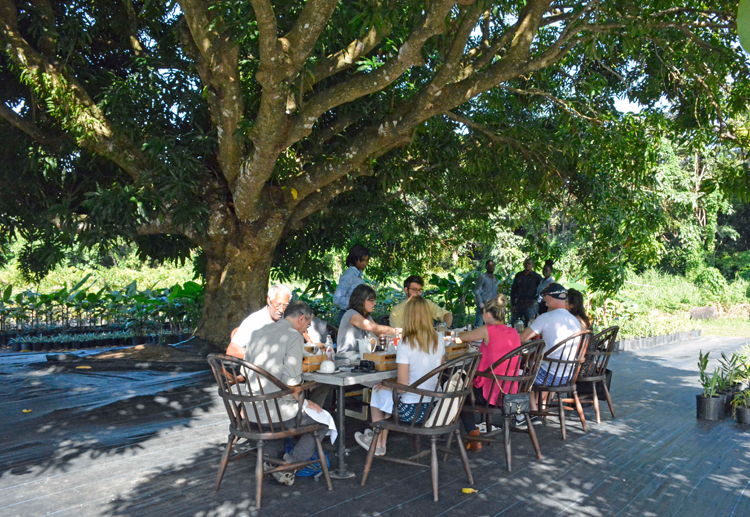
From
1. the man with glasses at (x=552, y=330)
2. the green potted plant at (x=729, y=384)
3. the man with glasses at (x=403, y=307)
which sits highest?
the man with glasses at (x=403, y=307)

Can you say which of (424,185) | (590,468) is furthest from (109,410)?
(424,185)

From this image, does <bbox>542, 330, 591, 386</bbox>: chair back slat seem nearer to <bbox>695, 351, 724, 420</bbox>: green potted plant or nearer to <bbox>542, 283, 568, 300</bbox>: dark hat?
<bbox>542, 283, 568, 300</bbox>: dark hat

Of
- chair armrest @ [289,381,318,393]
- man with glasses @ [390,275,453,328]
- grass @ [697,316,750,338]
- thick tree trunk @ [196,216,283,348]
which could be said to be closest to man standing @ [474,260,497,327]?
thick tree trunk @ [196,216,283,348]

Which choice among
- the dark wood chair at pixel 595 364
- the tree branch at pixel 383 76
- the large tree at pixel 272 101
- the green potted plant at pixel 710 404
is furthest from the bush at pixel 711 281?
the tree branch at pixel 383 76

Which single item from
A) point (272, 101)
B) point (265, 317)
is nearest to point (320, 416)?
point (265, 317)

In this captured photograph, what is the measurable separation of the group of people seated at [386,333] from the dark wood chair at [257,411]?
68 millimetres

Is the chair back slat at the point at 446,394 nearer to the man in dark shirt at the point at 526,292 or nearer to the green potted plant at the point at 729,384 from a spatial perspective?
the green potted plant at the point at 729,384

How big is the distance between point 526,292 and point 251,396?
8030mm

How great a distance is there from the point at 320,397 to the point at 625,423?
9.47 ft

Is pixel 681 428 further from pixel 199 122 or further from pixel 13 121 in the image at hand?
pixel 13 121

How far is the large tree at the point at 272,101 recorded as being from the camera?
559cm

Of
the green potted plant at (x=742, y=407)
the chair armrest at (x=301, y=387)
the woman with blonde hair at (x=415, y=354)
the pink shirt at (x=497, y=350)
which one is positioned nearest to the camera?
the chair armrest at (x=301, y=387)

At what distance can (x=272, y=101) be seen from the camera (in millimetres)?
5469

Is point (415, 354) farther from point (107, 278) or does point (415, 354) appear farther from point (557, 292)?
point (107, 278)
